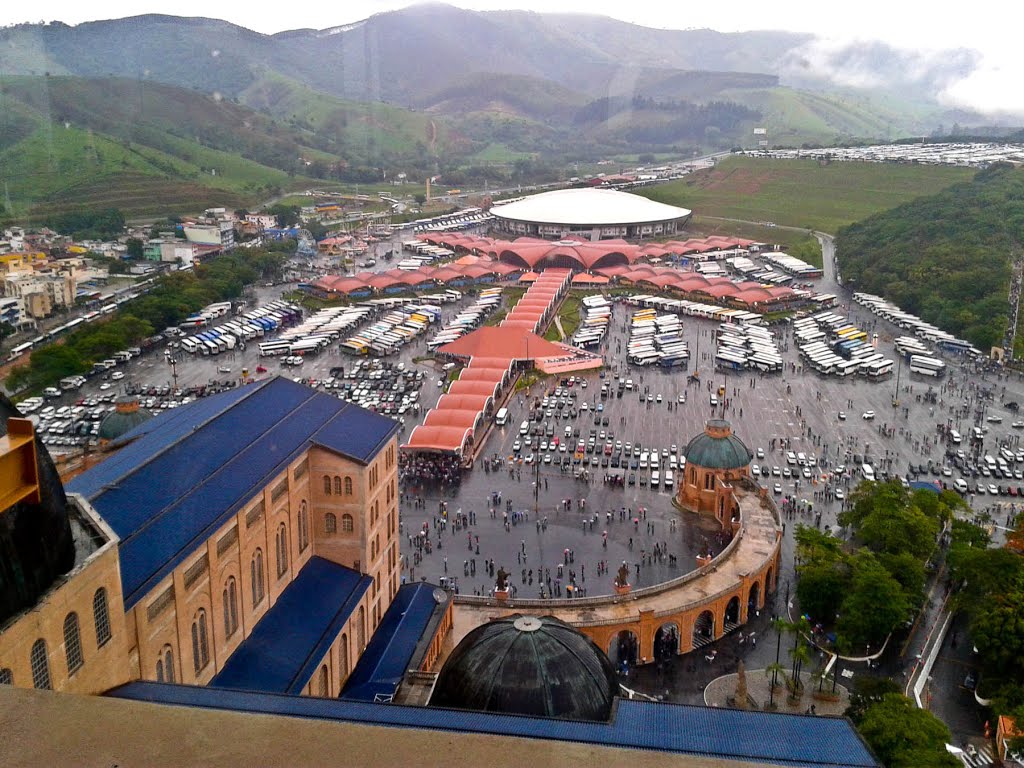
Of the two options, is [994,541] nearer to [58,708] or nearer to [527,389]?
[527,389]

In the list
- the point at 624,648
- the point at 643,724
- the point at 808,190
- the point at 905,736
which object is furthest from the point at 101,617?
the point at 808,190

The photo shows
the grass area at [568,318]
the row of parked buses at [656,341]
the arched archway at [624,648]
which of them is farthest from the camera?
the grass area at [568,318]

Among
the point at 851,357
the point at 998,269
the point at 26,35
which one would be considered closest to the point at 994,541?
the point at 851,357

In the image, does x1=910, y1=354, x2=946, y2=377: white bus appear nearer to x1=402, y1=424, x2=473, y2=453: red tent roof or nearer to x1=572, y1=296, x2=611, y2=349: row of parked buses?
x1=572, y1=296, x2=611, y2=349: row of parked buses

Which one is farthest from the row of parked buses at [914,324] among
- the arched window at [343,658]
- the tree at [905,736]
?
the arched window at [343,658]

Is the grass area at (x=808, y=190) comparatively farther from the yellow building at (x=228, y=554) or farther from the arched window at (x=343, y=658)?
the arched window at (x=343, y=658)
